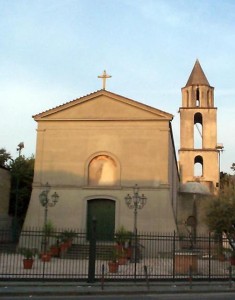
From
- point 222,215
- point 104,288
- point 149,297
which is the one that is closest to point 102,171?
point 222,215

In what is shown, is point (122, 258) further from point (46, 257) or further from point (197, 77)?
point (197, 77)

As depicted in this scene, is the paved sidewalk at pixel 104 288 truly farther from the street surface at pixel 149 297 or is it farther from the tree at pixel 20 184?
the tree at pixel 20 184

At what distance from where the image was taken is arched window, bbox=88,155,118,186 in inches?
1206

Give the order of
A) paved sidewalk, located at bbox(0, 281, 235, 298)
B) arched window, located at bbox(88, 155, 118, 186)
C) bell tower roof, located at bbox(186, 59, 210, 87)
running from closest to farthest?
paved sidewalk, located at bbox(0, 281, 235, 298) < arched window, located at bbox(88, 155, 118, 186) < bell tower roof, located at bbox(186, 59, 210, 87)

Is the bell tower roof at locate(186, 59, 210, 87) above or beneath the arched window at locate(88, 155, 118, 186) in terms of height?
above

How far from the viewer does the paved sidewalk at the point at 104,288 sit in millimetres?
14151

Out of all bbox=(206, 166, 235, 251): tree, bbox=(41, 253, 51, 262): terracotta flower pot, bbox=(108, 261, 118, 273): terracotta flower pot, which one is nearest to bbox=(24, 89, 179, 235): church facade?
bbox=(206, 166, 235, 251): tree

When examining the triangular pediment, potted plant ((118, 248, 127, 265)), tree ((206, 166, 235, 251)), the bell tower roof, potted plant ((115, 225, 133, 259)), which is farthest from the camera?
the bell tower roof

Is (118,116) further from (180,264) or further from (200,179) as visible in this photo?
(200,179)

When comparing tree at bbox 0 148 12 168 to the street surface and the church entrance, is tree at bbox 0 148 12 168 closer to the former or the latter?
the church entrance

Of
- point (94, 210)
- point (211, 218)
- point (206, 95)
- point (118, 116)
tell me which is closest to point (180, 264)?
point (211, 218)

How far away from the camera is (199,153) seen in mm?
48406

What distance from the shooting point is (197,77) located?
51562 mm

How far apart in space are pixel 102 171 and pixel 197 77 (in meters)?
25.4
